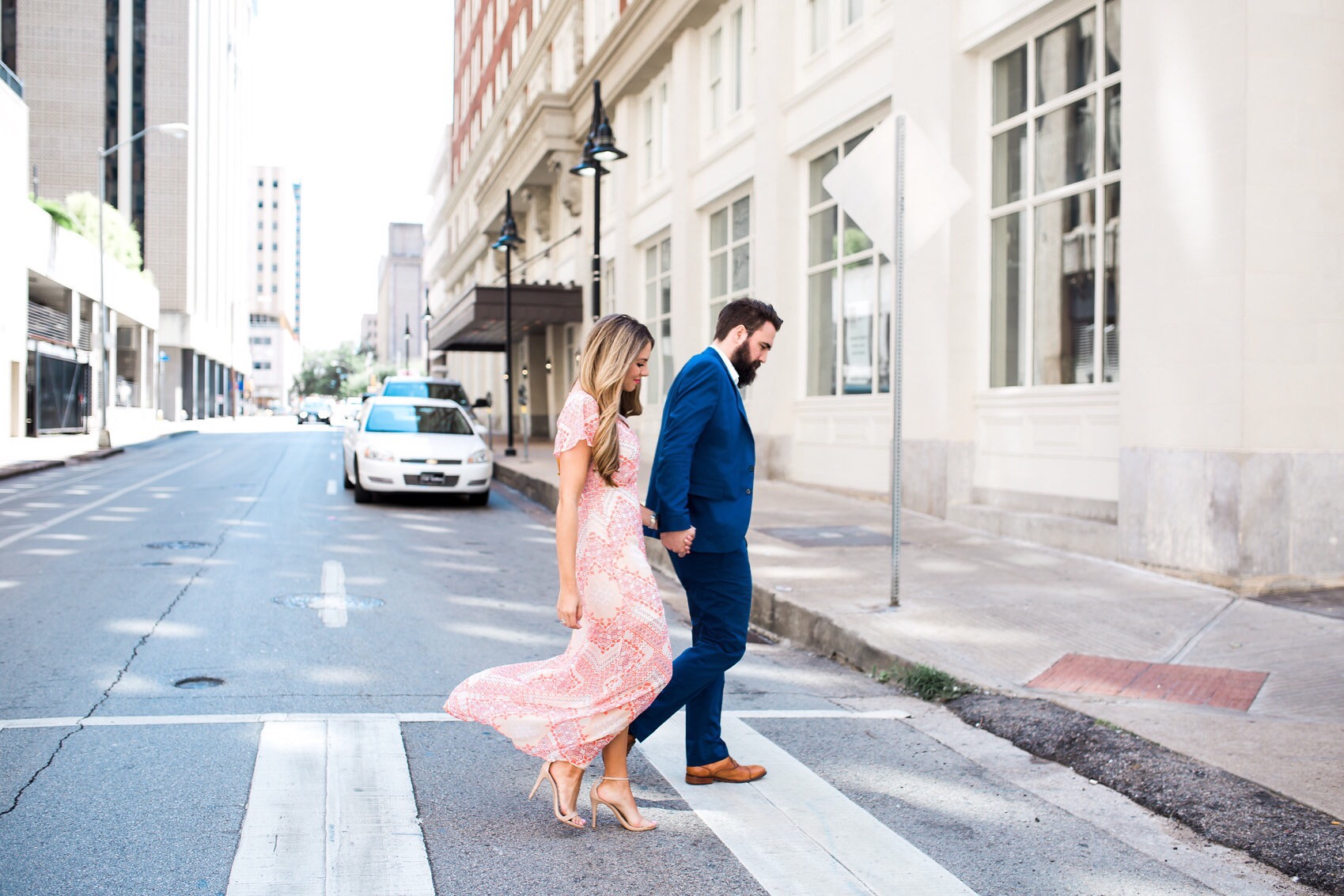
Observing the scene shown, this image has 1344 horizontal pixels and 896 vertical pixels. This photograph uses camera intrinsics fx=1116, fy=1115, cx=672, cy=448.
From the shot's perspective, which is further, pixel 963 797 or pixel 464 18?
pixel 464 18

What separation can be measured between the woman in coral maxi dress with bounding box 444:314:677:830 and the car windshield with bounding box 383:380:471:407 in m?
19.2

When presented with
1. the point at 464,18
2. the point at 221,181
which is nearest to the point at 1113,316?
the point at 464,18

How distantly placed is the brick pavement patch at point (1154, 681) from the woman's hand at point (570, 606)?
299 centimetres

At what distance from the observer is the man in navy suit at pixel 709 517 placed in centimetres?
405

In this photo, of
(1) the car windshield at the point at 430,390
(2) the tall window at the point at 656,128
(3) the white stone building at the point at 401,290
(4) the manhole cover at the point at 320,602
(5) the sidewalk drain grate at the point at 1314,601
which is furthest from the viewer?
(3) the white stone building at the point at 401,290

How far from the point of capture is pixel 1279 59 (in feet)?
25.8

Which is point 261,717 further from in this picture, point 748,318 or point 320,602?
point 320,602

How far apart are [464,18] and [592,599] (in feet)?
183

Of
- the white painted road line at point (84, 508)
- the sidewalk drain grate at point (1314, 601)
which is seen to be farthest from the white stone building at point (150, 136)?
the sidewalk drain grate at point (1314, 601)

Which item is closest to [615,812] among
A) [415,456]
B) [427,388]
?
[415,456]

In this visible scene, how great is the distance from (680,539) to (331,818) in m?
1.52

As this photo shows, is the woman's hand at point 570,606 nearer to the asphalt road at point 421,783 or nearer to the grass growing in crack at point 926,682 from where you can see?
the asphalt road at point 421,783

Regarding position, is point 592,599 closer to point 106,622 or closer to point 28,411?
point 106,622

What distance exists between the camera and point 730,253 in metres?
19.8
